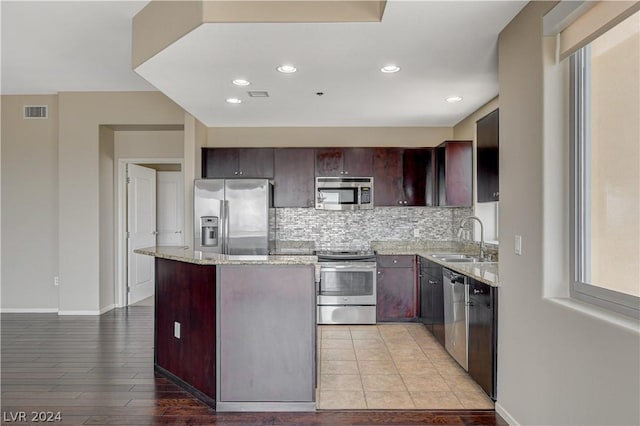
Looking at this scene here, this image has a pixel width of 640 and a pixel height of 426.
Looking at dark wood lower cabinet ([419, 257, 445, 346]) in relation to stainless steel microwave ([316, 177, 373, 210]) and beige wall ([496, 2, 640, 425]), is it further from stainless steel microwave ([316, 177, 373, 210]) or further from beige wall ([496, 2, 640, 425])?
beige wall ([496, 2, 640, 425])

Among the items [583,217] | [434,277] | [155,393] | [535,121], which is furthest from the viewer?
[434,277]

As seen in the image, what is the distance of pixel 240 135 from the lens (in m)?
5.72

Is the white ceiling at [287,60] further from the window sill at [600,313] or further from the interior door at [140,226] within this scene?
the window sill at [600,313]

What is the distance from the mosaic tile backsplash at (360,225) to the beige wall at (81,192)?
1.97 metres

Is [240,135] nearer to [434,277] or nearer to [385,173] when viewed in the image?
[385,173]

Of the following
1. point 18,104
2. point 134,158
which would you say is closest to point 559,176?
point 134,158

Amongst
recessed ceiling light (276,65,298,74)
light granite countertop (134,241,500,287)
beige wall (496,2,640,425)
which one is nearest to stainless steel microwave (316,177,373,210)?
light granite countertop (134,241,500,287)

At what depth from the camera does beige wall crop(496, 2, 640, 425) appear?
1721 millimetres

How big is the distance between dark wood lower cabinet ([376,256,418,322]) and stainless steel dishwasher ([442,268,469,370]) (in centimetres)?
113

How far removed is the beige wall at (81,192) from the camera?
17.7 ft

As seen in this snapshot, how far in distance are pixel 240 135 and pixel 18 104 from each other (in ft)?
9.62

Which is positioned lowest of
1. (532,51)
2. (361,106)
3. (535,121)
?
(535,121)

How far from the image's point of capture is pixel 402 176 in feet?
18.0

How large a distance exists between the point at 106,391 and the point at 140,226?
3.61 metres
